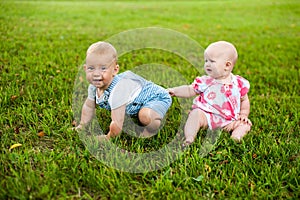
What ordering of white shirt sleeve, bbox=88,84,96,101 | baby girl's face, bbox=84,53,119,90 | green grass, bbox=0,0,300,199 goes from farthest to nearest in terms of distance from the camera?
white shirt sleeve, bbox=88,84,96,101 → baby girl's face, bbox=84,53,119,90 → green grass, bbox=0,0,300,199

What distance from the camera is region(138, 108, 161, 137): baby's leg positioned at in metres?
2.86

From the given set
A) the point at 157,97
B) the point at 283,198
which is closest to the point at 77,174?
the point at 157,97

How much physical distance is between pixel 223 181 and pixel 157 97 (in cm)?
105

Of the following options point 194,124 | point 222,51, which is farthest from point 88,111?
point 222,51

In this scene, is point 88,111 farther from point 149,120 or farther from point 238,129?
point 238,129

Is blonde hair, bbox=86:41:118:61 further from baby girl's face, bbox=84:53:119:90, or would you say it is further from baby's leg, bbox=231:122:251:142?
baby's leg, bbox=231:122:251:142

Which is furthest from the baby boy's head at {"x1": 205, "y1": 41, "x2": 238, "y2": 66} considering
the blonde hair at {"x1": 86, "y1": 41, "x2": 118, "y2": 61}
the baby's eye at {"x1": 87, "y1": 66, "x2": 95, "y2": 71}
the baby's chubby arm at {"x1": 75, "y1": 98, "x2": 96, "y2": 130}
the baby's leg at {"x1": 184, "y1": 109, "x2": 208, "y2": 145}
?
the baby's chubby arm at {"x1": 75, "y1": 98, "x2": 96, "y2": 130}

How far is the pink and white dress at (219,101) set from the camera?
300 cm

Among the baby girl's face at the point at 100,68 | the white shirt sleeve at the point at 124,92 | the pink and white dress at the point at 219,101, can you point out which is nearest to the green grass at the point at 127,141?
the pink and white dress at the point at 219,101

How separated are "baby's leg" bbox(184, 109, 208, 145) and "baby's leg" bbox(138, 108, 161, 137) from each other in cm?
→ 26

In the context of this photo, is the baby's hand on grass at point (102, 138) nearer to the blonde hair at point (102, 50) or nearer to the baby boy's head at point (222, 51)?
the blonde hair at point (102, 50)

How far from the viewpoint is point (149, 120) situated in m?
2.87

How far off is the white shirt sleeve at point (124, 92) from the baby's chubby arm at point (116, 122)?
0.04 metres

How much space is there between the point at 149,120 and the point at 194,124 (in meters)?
0.40
